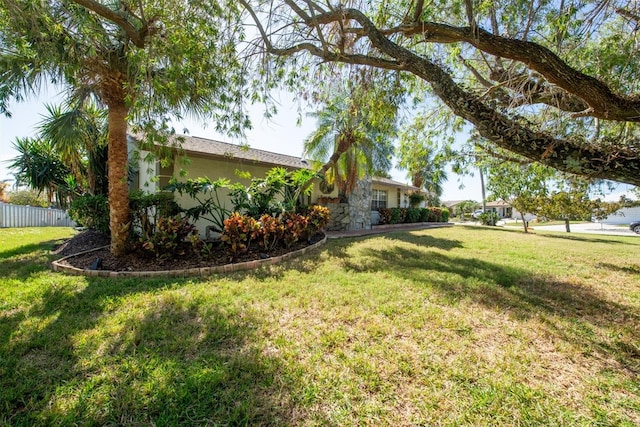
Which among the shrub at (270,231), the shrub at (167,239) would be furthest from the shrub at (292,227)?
the shrub at (167,239)

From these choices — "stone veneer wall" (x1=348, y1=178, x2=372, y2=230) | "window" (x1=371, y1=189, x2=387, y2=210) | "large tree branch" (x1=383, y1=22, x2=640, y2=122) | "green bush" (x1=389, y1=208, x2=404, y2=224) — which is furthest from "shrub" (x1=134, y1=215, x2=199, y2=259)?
"green bush" (x1=389, y1=208, x2=404, y2=224)

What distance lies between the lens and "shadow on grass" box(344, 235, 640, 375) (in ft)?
10.1

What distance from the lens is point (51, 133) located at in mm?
6367

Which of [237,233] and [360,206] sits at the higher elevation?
[360,206]

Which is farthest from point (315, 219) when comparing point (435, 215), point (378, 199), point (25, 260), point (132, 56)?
point (435, 215)

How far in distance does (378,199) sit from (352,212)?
19.0 ft

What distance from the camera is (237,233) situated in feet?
19.9

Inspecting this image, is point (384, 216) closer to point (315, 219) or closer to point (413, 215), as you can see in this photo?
A: point (413, 215)

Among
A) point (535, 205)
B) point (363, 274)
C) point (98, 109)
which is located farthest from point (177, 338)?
point (535, 205)

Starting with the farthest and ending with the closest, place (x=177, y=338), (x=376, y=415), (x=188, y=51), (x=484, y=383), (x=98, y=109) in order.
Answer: (x=98, y=109) → (x=188, y=51) → (x=177, y=338) → (x=484, y=383) → (x=376, y=415)

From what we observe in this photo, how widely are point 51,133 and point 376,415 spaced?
884cm

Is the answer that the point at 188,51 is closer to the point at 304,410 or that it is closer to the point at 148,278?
the point at 148,278

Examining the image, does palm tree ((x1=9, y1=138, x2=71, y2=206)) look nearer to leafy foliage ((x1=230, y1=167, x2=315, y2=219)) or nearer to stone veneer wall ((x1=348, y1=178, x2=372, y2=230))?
leafy foliage ((x1=230, y1=167, x2=315, y2=219))

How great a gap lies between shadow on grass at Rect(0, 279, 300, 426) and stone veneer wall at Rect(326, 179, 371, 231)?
33.6ft
